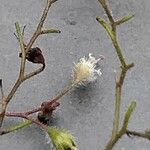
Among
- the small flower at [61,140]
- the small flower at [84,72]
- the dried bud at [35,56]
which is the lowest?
the small flower at [61,140]

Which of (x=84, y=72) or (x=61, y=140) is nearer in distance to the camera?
(x=61, y=140)

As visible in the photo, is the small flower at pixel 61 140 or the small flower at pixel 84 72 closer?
the small flower at pixel 61 140

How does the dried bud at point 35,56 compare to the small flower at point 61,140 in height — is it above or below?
above

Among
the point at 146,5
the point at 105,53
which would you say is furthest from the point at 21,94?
the point at 146,5

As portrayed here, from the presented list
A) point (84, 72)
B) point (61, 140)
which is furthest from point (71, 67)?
point (61, 140)

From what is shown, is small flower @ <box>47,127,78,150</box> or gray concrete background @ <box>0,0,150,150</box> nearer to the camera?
small flower @ <box>47,127,78,150</box>

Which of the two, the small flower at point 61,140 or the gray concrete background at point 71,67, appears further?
the gray concrete background at point 71,67

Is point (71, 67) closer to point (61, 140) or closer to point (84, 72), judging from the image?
point (84, 72)

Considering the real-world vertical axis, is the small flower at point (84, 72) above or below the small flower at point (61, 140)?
above

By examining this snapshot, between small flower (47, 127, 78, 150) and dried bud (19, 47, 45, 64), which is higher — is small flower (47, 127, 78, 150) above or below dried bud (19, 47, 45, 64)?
below

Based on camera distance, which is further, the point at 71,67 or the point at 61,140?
the point at 71,67
